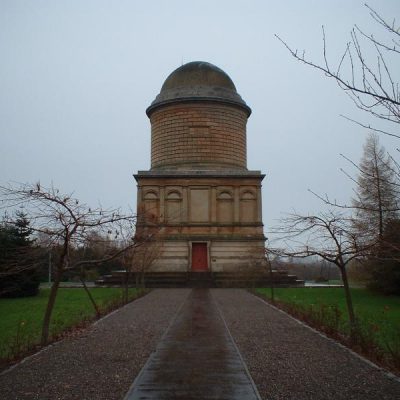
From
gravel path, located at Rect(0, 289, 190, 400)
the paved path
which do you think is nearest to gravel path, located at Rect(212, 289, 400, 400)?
the paved path

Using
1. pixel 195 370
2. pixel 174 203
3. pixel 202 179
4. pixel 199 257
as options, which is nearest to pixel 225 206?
pixel 202 179

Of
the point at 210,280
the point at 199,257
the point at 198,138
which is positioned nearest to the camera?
the point at 210,280

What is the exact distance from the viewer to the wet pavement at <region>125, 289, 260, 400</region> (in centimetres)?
713

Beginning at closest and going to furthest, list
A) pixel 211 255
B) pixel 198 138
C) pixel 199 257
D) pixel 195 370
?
pixel 195 370, pixel 211 255, pixel 199 257, pixel 198 138

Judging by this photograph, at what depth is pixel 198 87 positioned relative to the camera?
4366cm

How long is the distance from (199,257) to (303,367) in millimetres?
29975

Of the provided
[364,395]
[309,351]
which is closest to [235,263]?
[309,351]

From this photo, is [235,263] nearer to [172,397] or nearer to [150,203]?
[150,203]

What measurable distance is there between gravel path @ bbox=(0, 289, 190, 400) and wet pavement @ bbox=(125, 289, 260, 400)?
293mm

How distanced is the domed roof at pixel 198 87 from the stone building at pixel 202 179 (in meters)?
0.08

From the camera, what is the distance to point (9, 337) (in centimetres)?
1288

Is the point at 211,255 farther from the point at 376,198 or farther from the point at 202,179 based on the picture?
the point at 376,198

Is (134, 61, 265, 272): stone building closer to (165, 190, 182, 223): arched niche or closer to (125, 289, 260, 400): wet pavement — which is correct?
(165, 190, 182, 223): arched niche

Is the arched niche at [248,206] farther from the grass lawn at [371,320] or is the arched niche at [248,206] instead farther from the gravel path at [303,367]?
the gravel path at [303,367]
